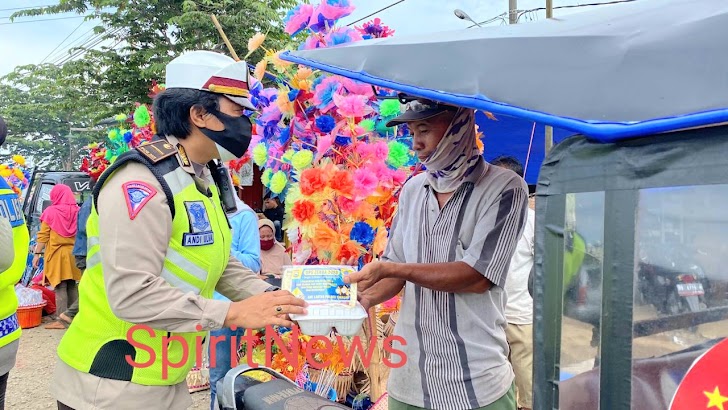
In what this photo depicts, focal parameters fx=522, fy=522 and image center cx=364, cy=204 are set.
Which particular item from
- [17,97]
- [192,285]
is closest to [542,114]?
[192,285]

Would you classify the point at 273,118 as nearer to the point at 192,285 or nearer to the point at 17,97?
the point at 192,285

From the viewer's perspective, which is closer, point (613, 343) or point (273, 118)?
point (613, 343)

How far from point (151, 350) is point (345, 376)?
7.04 feet

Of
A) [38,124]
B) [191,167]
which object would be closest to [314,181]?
[191,167]

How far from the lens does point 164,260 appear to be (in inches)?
63.6

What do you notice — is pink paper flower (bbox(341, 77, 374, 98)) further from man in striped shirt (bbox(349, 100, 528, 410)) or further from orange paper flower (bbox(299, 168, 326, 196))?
man in striped shirt (bbox(349, 100, 528, 410))

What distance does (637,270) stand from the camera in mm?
929

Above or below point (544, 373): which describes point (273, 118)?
above

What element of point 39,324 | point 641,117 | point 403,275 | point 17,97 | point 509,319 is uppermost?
point 17,97

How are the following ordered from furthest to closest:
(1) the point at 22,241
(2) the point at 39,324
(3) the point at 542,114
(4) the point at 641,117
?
1. (2) the point at 39,324
2. (1) the point at 22,241
3. (3) the point at 542,114
4. (4) the point at 641,117

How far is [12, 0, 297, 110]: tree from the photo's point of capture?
13.1m

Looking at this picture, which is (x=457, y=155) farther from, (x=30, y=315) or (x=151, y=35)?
(x=151, y=35)

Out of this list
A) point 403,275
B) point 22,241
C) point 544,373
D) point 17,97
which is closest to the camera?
point 544,373

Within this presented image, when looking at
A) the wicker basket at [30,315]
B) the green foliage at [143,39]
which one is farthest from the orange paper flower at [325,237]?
the green foliage at [143,39]
